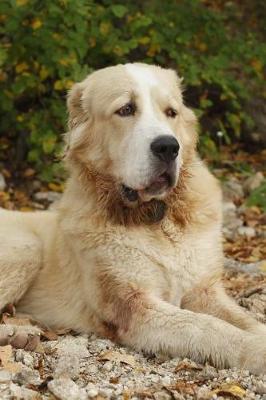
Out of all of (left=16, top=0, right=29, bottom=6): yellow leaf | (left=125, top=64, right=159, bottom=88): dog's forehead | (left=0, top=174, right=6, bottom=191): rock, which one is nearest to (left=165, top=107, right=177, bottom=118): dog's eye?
(left=125, top=64, right=159, bottom=88): dog's forehead

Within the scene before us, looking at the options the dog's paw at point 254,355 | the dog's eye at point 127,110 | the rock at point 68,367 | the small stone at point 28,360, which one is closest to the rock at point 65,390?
the rock at point 68,367

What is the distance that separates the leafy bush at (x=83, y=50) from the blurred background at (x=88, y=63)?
1 centimetres

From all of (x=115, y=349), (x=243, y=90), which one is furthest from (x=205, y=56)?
(x=115, y=349)

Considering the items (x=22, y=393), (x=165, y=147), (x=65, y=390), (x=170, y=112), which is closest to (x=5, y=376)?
(x=22, y=393)

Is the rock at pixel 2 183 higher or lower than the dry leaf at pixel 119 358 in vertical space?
lower

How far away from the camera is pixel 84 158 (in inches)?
161

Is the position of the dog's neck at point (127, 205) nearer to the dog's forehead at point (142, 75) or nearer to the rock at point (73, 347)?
the dog's forehead at point (142, 75)

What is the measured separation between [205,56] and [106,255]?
172 inches

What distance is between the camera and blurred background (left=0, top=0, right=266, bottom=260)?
21.0ft

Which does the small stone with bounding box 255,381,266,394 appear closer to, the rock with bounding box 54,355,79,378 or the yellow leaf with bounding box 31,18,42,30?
the rock with bounding box 54,355,79,378

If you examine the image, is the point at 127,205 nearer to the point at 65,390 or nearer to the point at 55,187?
the point at 65,390

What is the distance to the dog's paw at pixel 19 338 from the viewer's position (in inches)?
140

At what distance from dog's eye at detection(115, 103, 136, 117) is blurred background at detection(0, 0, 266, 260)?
2036 mm

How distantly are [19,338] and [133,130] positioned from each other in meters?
1.18
